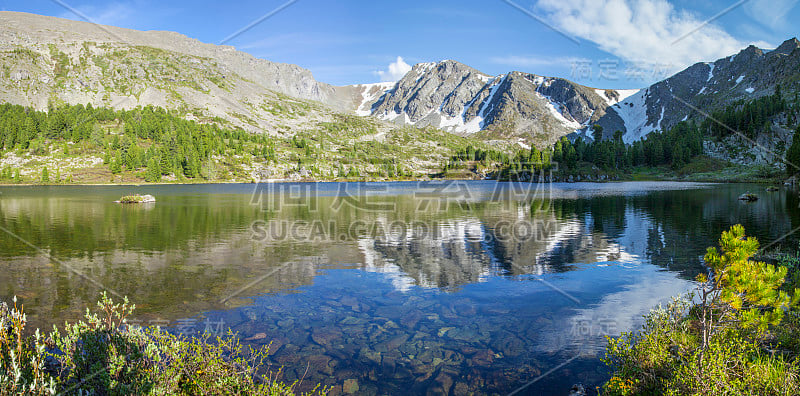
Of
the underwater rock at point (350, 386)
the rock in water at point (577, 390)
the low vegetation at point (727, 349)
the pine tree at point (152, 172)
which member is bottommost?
the underwater rock at point (350, 386)

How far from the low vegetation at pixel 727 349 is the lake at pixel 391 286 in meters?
3.08

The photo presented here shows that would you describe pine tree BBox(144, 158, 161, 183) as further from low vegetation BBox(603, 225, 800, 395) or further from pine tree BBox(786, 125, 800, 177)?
pine tree BBox(786, 125, 800, 177)

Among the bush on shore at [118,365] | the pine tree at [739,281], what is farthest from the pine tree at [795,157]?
the bush on shore at [118,365]

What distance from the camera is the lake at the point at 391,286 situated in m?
14.5

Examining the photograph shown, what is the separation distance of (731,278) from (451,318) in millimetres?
11323

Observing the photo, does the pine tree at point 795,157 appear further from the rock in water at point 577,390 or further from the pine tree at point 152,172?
the pine tree at point 152,172

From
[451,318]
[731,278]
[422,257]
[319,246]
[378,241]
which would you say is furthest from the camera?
[378,241]

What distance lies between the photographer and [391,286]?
963 inches

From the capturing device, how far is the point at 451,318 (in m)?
18.8

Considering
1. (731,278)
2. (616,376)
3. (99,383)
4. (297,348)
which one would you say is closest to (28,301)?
(297,348)

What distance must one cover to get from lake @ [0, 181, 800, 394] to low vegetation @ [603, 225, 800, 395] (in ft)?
10.1

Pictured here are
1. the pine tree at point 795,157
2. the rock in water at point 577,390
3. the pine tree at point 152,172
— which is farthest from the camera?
the pine tree at point 152,172

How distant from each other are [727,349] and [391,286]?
56.7 feet

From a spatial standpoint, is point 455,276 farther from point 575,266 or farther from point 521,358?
point 521,358
